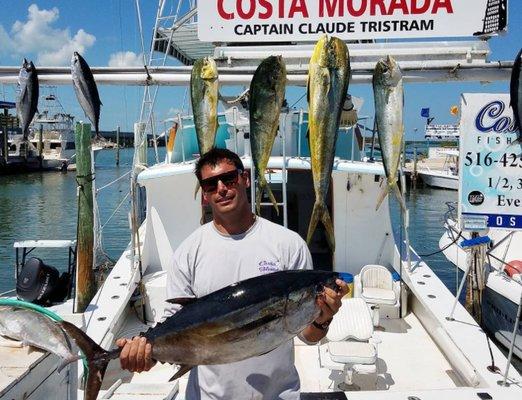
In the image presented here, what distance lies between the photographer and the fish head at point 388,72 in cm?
269

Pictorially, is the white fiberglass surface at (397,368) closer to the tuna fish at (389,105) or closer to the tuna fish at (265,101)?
the tuna fish at (389,105)

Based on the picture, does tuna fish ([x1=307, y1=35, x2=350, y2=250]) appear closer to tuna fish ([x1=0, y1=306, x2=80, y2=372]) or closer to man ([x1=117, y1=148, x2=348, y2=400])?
man ([x1=117, y1=148, x2=348, y2=400])

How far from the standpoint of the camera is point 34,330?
2.44 m

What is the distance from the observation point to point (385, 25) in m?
3.74

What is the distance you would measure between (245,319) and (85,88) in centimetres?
191

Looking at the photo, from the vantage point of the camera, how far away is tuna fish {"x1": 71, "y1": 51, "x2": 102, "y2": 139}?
9.75 ft

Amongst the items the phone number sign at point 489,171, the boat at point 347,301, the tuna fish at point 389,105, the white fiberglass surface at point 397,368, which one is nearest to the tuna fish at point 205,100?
the boat at point 347,301

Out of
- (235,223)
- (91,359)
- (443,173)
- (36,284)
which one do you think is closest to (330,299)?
(235,223)

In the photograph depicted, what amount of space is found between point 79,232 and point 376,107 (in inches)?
170

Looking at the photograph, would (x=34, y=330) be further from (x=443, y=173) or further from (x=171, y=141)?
(x=443, y=173)

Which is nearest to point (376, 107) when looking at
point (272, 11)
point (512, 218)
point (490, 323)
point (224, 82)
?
point (224, 82)

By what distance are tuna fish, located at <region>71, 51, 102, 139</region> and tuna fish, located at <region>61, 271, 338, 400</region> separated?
5.33 feet

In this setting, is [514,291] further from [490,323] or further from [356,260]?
[356,260]

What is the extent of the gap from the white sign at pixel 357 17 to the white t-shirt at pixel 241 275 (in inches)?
83.7
